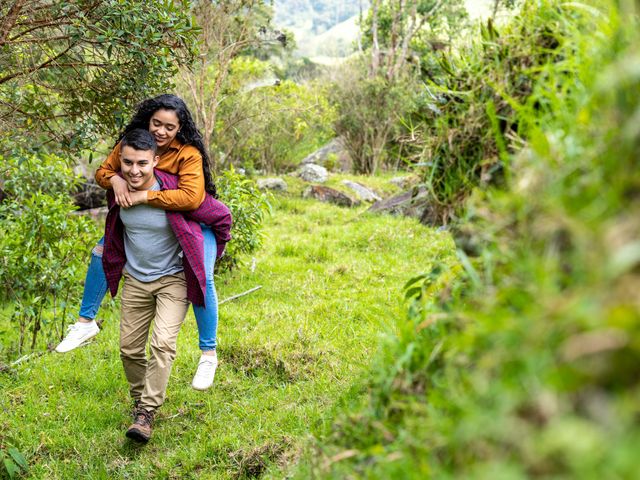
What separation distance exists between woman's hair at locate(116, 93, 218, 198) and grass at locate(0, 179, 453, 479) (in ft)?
6.46

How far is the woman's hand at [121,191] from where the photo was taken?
14.2ft

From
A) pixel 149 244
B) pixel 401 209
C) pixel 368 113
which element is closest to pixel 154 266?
pixel 149 244

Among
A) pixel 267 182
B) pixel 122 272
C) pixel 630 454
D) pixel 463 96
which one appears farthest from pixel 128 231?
pixel 267 182

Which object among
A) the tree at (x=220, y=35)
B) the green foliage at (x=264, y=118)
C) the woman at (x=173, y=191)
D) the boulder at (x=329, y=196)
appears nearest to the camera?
the woman at (x=173, y=191)

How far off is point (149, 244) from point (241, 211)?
3888 millimetres

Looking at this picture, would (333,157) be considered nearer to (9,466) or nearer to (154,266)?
(154,266)

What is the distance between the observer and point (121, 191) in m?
4.38

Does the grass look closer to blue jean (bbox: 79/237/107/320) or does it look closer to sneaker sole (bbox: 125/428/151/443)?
sneaker sole (bbox: 125/428/151/443)

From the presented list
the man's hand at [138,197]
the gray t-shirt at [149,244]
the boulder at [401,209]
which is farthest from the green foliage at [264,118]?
the man's hand at [138,197]

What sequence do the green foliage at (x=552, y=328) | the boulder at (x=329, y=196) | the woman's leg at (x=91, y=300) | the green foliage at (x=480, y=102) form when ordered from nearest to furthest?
→ the green foliage at (x=552, y=328) < the green foliage at (x=480, y=102) < the woman's leg at (x=91, y=300) < the boulder at (x=329, y=196)

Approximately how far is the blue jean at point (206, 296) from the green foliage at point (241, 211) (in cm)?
357

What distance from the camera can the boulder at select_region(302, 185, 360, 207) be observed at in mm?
15641

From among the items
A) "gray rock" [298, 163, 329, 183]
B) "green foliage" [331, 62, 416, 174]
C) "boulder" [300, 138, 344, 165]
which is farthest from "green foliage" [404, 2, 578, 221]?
"boulder" [300, 138, 344, 165]

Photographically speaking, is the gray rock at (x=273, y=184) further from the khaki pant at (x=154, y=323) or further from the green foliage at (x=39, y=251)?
the khaki pant at (x=154, y=323)
